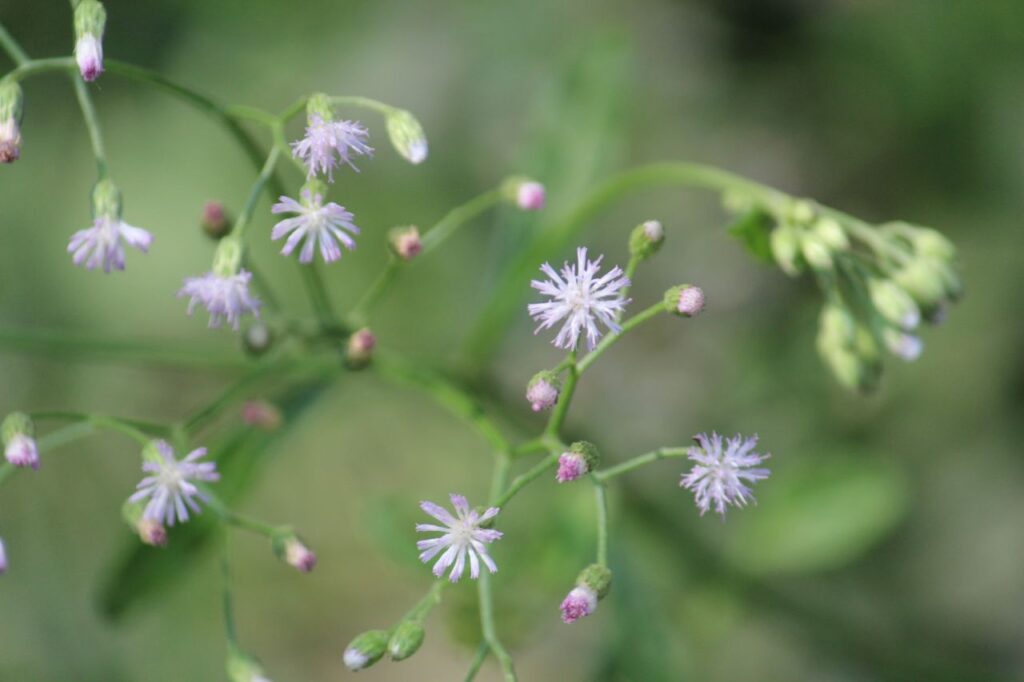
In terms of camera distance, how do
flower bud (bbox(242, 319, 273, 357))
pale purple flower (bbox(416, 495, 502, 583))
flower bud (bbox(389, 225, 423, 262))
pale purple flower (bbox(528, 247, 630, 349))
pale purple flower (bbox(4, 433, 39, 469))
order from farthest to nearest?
flower bud (bbox(242, 319, 273, 357)), flower bud (bbox(389, 225, 423, 262)), pale purple flower (bbox(4, 433, 39, 469)), pale purple flower (bbox(528, 247, 630, 349)), pale purple flower (bbox(416, 495, 502, 583))

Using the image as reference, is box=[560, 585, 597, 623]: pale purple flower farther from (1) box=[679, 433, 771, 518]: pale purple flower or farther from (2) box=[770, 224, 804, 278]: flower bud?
(2) box=[770, 224, 804, 278]: flower bud

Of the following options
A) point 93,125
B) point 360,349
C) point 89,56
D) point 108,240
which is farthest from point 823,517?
point 89,56

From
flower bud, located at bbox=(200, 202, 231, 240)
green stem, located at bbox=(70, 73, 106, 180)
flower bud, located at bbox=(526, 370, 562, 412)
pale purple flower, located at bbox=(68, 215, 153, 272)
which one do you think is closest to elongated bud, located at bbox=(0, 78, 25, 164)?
green stem, located at bbox=(70, 73, 106, 180)

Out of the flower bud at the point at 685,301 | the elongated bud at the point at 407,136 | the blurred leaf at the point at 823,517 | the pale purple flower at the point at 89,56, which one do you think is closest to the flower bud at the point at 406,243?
the elongated bud at the point at 407,136

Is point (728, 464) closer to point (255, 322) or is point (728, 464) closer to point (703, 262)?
point (255, 322)

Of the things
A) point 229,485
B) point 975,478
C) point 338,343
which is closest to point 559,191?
point 338,343

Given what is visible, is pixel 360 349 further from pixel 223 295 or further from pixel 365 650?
pixel 365 650

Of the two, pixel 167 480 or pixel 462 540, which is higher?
pixel 167 480
